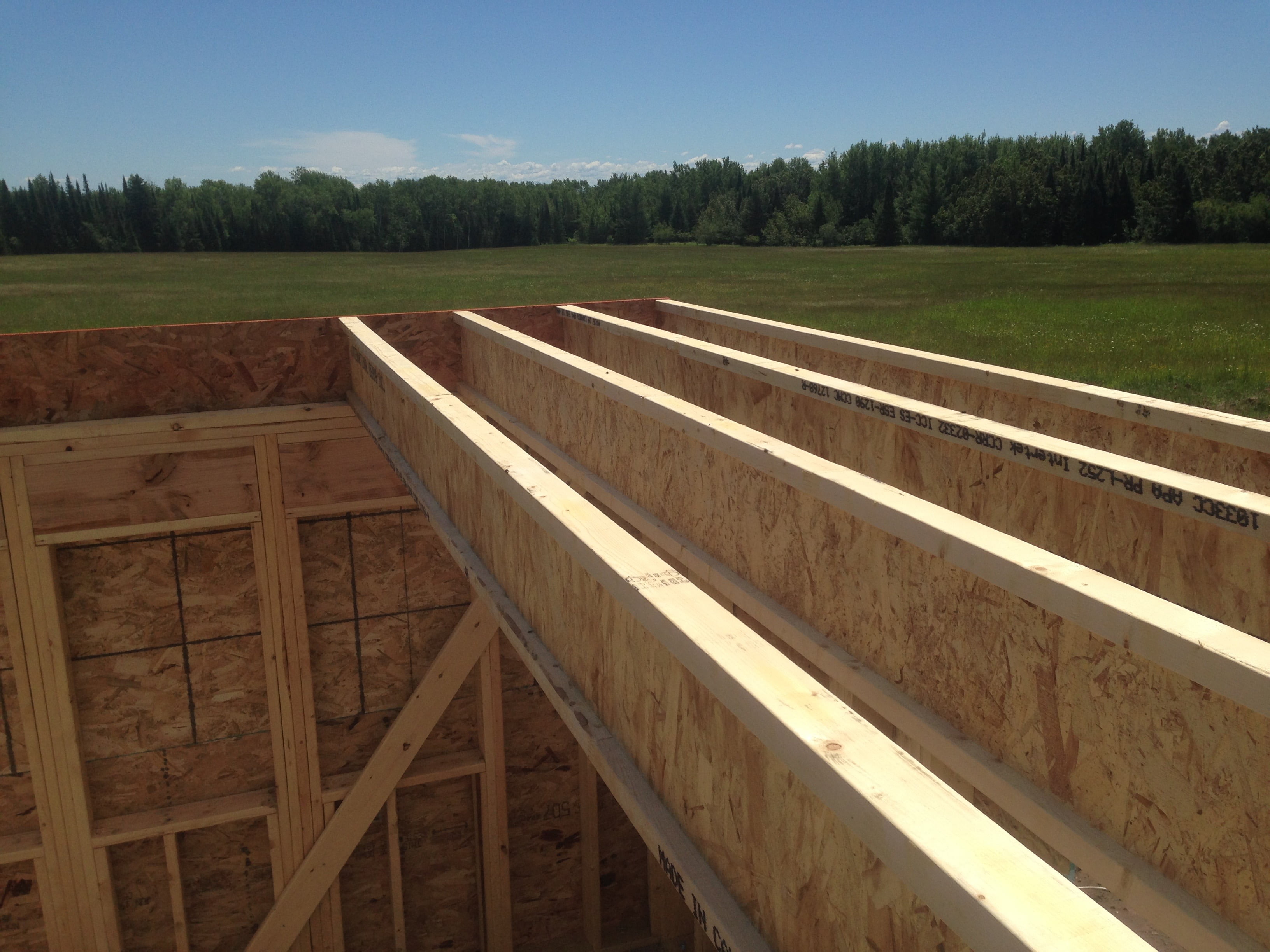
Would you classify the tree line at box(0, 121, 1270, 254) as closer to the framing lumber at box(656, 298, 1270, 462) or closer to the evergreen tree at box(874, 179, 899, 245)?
the evergreen tree at box(874, 179, 899, 245)

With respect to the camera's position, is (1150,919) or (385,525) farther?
(385,525)

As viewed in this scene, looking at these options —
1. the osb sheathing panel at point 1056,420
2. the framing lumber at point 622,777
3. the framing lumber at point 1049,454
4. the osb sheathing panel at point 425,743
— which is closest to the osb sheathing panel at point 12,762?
the osb sheathing panel at point 425,743

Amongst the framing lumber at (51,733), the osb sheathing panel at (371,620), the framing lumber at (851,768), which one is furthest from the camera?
the osb sheathing panel at (371,620)

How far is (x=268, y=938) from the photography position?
7055mm

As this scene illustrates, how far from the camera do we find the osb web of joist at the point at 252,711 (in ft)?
21.9

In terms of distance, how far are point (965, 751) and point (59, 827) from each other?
6622mm

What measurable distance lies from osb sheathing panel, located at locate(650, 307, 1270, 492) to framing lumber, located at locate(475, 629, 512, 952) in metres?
3.50

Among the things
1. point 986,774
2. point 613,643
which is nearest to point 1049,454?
point 986,774

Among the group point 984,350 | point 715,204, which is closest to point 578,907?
point 984,350

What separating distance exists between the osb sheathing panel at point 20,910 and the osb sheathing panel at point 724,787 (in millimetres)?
5616

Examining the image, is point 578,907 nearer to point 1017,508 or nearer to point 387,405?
point 387,405

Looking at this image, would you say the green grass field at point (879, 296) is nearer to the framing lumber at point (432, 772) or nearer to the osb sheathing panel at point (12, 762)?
the framing lumber at point (432, 772)

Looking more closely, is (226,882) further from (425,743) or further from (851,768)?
(851,768)

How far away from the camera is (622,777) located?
2537 mm
